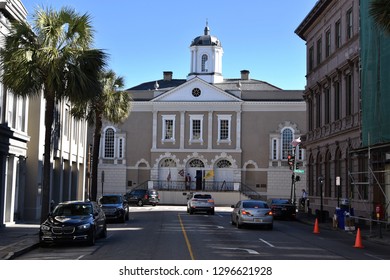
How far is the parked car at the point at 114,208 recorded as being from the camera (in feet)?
99.1

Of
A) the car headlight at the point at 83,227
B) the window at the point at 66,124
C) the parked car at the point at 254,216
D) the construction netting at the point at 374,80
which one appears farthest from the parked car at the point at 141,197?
the car headlight at the point at 83,227

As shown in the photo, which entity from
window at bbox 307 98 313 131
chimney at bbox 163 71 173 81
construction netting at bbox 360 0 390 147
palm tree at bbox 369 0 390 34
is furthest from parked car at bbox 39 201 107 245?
chimney at bbox 163 71 173 81

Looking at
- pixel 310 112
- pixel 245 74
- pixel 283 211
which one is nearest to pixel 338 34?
pixel 310 112

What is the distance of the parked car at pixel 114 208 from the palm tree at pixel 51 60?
7.79m

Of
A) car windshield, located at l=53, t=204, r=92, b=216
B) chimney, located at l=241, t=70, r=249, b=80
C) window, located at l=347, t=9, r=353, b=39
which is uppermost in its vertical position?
chimney, located at l=241, t=70, r=249, b=80

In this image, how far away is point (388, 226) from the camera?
27.2m

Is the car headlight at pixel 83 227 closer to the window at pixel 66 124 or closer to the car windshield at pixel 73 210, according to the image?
the car windshield at pixel 73 210

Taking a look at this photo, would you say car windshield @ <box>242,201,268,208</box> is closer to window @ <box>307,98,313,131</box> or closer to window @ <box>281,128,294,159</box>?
window @ <box>307,98,313,131</box>

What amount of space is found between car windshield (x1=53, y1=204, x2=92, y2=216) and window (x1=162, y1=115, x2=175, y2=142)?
4641 cm

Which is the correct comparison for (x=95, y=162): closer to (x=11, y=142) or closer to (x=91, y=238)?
(x=11, y=142)

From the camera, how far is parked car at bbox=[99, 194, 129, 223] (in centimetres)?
3020

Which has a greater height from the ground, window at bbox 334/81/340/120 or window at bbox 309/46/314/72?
window at bbox 309/46/314/72

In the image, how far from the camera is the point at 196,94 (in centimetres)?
6612

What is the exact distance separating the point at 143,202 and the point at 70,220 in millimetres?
39292
